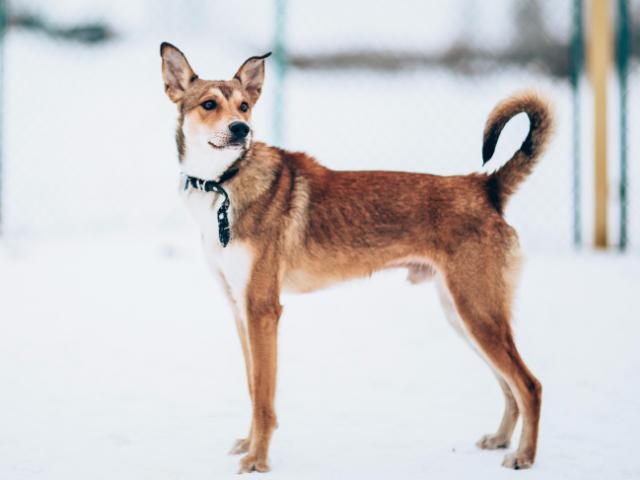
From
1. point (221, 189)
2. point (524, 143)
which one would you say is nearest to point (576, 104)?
point (524, 143)

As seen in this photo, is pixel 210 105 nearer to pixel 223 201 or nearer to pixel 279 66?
pixel 223 201

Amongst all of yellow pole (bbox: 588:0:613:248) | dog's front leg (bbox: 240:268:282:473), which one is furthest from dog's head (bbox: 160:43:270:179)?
yellow pole (bbox: 588:0:613:248)

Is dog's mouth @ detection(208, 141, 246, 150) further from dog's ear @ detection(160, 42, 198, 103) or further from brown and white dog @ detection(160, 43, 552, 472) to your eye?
dog's ear @ detection(160, 42, 198, 103)

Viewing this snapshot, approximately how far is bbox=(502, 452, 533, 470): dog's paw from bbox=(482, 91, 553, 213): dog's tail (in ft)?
3.13

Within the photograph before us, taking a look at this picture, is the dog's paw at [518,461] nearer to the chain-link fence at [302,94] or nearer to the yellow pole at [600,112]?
the yellow pole at [600,112]

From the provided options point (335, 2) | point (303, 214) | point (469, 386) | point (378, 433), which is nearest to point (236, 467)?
point (378, 433)

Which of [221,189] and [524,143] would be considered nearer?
[221,189]

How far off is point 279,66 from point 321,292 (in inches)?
89.6

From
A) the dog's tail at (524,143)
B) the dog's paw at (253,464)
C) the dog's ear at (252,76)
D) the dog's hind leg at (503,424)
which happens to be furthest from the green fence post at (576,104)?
the dog's paw at (253,464)

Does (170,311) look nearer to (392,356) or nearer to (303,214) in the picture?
(392,356)

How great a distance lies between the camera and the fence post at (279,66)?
6.78 meters

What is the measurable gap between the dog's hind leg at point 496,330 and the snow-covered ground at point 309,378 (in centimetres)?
15

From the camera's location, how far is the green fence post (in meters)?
6.71

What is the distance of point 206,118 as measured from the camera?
292cm
